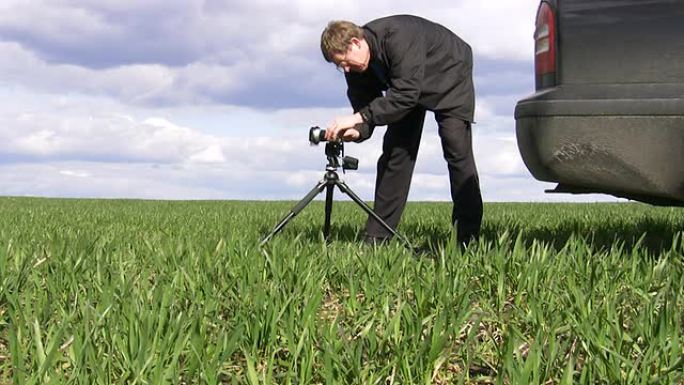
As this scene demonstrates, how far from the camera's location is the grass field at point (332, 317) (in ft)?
8.32

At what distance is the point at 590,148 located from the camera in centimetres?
409

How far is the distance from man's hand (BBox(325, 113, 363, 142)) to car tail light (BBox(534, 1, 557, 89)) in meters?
1.35

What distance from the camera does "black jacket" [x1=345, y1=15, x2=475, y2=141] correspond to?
5637 millimetres

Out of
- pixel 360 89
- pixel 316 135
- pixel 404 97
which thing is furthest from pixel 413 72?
pixel 316 135

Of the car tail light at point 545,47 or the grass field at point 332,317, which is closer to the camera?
the grass field at point 332,317

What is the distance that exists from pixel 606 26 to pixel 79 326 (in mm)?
2881

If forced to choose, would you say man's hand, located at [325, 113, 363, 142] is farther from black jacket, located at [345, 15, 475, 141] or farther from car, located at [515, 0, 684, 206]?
car, located at [515, 0, 684, 206]

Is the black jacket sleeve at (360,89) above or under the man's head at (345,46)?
under

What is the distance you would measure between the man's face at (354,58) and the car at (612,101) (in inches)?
62.7

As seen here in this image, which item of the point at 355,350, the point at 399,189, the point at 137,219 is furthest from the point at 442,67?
the point at 137,219

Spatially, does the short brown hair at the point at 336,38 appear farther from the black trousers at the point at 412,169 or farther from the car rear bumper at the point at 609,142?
the car rear bumper at the point at 609,142

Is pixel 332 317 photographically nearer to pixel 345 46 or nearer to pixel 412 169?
pixel 345 46

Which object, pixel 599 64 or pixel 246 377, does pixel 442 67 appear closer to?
pixel 599 64

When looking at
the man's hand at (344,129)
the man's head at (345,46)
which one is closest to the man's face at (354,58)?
the man's head at (345,46)
